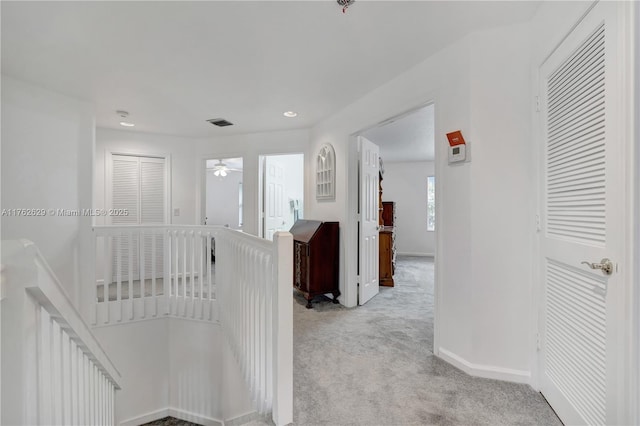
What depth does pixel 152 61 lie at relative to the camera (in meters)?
2.38

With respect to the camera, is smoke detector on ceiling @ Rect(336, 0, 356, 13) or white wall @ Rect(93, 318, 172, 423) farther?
white wall @ Rect(93, 318, 172, 423)

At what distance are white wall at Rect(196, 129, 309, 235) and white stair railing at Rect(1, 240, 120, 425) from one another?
3455 millimetres

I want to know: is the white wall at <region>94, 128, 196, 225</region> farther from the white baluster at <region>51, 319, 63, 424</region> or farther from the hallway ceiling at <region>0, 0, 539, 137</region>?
the white baluster at <region>51, 319, 63, 424</region>

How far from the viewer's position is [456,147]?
206cm

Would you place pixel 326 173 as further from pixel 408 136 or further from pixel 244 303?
pixel 244 303

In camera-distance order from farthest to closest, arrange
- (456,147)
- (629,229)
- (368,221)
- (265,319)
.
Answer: (368,221) < (456,147) < (265,319) < (629,229)

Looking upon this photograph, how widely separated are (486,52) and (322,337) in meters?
2.52

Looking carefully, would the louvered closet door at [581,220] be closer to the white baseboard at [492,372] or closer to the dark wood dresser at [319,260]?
the white baseboard at [492,372]

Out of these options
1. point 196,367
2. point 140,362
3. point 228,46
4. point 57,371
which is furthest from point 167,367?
point 228,46

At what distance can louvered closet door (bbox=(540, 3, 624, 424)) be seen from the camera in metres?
1.21

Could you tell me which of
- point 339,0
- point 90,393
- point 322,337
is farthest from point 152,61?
point 322,337

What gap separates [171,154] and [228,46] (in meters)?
3.28

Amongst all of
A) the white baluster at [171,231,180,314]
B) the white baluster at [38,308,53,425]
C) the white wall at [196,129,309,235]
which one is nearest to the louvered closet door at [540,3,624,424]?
the white baluster at [38,308,53,425]

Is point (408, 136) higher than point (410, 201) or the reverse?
higher
